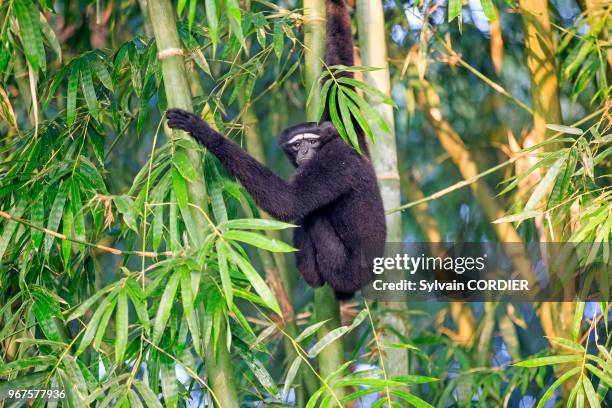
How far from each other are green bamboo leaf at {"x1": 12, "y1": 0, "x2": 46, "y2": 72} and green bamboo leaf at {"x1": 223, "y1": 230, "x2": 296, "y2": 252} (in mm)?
822

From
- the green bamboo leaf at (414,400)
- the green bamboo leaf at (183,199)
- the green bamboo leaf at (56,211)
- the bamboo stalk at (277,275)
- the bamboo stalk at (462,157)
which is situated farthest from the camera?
the bamboo stalk at (462,157)

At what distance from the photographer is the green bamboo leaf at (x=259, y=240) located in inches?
84.5

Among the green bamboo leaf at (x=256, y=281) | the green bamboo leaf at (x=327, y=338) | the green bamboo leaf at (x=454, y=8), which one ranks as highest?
the green bamboo leaf at (x=454, y=8)

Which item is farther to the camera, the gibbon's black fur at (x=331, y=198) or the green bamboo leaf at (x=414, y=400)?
the gibbon's black fur at (x=331, y=198)

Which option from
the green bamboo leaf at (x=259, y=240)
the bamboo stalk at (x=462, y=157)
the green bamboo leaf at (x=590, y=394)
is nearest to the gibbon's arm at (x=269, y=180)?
the green bamboo leaf at (x=259, y=240)

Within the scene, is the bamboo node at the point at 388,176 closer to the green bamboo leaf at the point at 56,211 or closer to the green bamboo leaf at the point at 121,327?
the green bamboo leaf at the point at 56,211

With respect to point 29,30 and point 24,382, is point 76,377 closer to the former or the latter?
point 24,382

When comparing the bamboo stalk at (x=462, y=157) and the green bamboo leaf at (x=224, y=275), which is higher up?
the bamboo stalk at (x=462, y=157)

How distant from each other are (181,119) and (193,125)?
0.08 meters

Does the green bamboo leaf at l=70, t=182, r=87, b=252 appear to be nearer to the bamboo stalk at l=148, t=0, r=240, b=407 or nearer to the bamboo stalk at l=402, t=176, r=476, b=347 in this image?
the bamboo stalk at l=148, t=0, r=240, b=407

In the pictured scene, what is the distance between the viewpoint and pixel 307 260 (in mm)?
3629

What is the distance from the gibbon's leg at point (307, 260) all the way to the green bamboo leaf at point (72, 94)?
1.30 meters

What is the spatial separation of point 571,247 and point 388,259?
31.6 inches

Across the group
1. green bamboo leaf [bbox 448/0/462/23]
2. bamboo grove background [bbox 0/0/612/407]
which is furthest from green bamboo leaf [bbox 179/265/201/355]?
green bamboo leaf [bbox 448/0/462/23]
